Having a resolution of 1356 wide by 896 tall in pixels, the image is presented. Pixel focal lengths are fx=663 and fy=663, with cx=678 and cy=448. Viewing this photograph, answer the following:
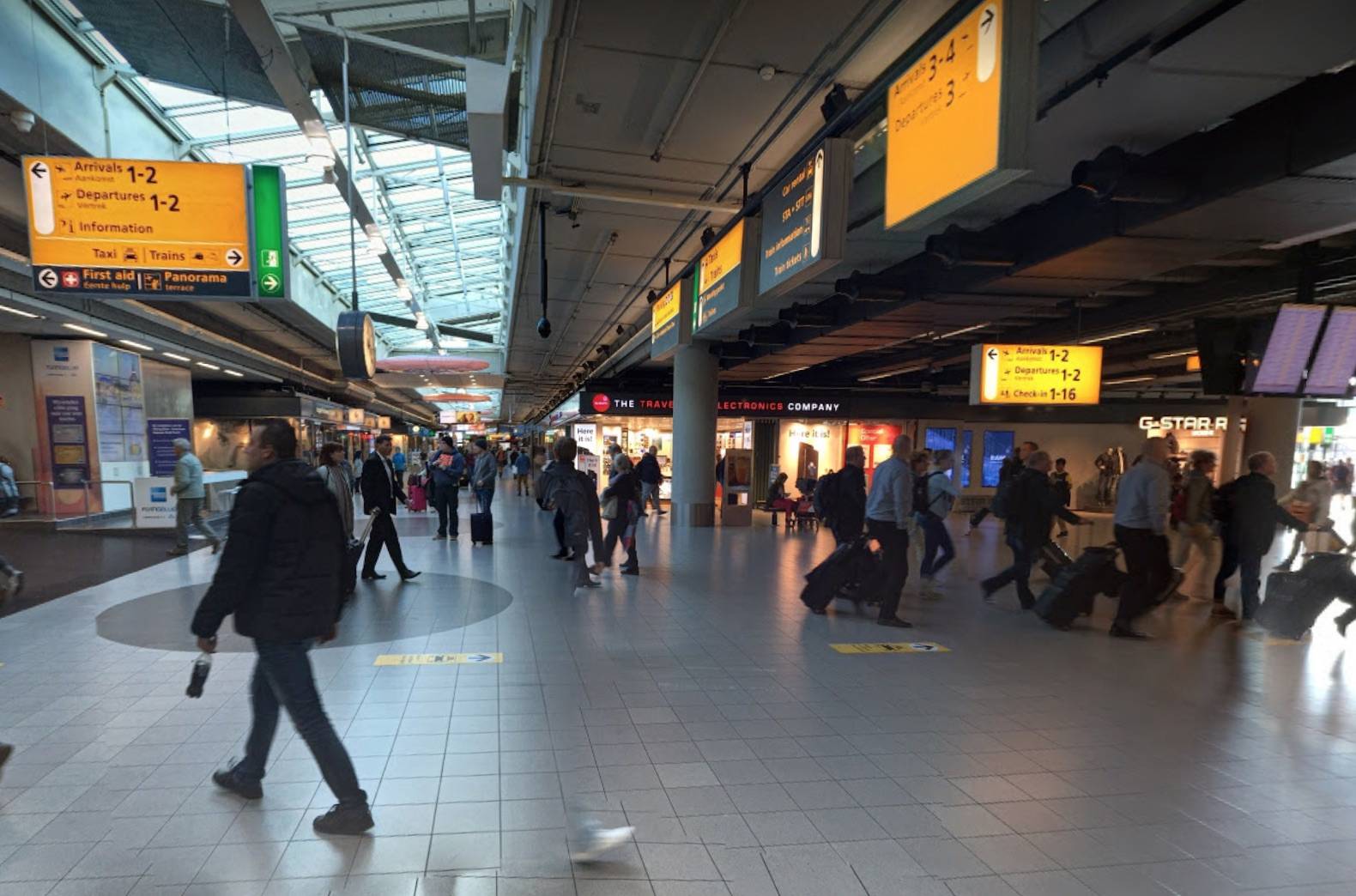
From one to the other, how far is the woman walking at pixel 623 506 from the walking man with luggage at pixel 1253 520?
21.7 ft

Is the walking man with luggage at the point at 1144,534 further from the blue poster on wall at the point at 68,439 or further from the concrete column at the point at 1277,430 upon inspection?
the blue poster on wall at the point at 68,439

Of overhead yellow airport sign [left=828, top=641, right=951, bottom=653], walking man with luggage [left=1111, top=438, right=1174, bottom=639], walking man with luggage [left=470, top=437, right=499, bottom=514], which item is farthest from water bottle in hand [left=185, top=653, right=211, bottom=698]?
walking man with luggage [left=470, top=437, right=499, bottom=514]

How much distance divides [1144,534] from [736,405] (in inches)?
503

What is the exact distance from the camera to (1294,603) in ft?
20.2

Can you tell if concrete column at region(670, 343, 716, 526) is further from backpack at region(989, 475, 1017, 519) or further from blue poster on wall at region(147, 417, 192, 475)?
blue poster on wall at region(147, 417, 192, 475)

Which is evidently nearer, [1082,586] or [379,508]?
[1082,586]

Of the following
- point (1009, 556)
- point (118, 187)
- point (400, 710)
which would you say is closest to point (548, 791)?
point (400, 710)

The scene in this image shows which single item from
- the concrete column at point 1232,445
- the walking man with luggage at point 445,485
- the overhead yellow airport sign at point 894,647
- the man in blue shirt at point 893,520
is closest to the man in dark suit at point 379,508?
the walking man with luggage at point 445,485

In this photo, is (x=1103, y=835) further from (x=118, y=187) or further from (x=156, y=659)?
(x=118, y=187)

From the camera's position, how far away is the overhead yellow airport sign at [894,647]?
570 cm

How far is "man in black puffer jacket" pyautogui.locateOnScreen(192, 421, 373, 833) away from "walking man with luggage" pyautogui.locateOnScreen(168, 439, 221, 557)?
334 inches

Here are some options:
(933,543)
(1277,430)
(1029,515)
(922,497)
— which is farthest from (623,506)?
(1277,430)

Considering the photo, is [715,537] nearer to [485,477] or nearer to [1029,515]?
[485,477]

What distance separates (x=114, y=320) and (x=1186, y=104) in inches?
657
